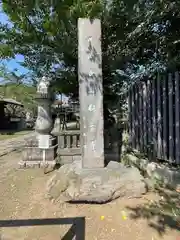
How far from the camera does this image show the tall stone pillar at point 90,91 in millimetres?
5180

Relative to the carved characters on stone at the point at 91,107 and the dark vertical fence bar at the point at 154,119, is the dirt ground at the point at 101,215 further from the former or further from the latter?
the carved characters on stone at the point at 91,107

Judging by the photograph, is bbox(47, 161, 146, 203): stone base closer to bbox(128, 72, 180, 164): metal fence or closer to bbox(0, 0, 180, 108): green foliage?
bbox(128, 72, 180, 164): metal fence

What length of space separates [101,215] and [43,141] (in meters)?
3.36

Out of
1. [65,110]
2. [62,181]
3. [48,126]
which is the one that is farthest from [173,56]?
[65,110]

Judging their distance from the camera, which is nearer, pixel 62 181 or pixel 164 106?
pixel 62 181

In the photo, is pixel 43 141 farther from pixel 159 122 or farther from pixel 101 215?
pixel 101 215

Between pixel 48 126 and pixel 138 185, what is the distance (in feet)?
11.0

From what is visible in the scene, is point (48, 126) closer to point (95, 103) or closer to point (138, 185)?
point (95, 103)

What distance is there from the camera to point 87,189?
14.8 ft

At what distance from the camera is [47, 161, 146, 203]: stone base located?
4.46 m

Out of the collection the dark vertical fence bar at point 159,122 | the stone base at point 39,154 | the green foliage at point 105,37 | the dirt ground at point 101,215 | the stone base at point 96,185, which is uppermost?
the green foliage at point 105,37

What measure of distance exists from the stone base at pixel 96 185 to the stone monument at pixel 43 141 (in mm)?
2020

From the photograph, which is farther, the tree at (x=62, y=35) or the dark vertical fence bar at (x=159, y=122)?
the tree at (x=62, y=35)

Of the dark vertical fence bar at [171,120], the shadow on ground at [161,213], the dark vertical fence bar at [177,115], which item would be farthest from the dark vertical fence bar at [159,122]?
the shadow on ground at [161,213]
